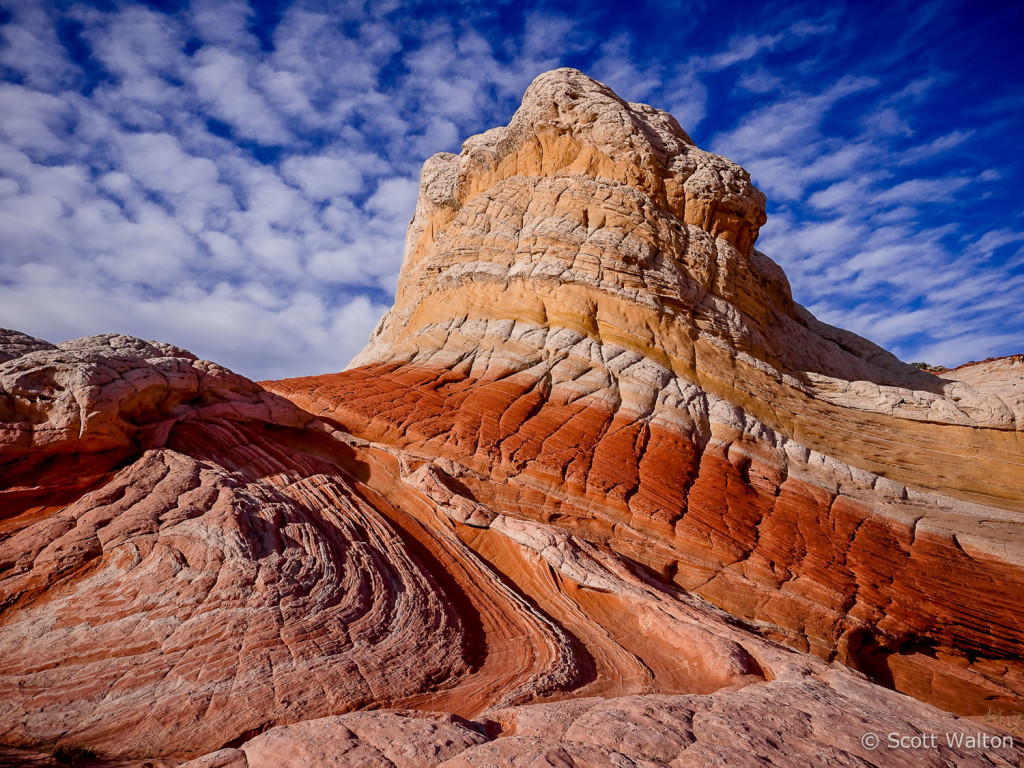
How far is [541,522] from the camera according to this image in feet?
33.6

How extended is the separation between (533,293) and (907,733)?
12.8 m

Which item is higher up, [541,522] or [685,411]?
[685,411]

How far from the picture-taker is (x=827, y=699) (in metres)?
5.47

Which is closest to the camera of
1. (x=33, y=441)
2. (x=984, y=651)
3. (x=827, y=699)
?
(x=827, y=699)

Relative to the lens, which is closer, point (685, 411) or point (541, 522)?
point (541, 522)

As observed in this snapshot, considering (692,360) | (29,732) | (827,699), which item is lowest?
(29,732)

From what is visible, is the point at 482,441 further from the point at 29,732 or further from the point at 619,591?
the point at 29,732

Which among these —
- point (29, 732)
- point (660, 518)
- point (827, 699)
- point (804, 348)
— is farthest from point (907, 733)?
point (804, 348)

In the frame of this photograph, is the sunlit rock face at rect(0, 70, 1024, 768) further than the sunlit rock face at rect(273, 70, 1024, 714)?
No

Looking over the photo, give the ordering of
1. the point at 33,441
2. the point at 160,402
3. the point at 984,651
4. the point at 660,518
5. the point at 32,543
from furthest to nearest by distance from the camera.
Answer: the point at 660,518 → the point at 984,651 → the point at 160,402 → the point at 33,441 → the point at 32,543

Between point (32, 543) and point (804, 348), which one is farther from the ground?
point (804, 348)

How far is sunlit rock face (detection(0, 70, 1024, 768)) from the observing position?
482 cm

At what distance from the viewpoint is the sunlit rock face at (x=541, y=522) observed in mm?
4824

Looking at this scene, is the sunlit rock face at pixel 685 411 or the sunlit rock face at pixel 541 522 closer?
the sunlit rock face at pixel 541 522
